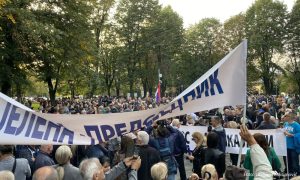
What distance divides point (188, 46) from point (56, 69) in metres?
37.5

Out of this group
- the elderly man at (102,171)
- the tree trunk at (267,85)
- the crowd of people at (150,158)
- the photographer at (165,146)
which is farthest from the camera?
the tree trunk at (267,85)

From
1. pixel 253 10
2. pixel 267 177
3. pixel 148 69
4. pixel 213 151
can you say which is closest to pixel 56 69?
pixel 213 151

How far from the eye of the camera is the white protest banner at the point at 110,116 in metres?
4.79

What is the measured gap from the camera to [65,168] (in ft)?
17.0

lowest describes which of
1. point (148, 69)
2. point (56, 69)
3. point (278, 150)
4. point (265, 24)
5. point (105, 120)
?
point (278, 150)

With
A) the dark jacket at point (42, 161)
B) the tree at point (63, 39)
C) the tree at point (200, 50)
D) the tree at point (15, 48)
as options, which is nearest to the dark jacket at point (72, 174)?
the dark jacket at point (42, 161)

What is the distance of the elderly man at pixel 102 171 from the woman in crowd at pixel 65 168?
41cm

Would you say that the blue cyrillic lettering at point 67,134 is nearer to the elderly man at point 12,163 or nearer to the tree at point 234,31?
the elderly man at point 12,163

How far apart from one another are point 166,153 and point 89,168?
3872 mm

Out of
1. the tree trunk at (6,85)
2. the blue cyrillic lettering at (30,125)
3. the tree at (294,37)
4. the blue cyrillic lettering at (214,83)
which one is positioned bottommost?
the blue cyrillic lettering at (30,125)

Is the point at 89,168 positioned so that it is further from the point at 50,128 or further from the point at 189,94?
the point at 189,94

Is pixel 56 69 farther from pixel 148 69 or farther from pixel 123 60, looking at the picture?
pixel 148 69

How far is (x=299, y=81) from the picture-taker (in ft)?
182

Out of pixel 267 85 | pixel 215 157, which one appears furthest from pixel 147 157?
pixel 267 85
